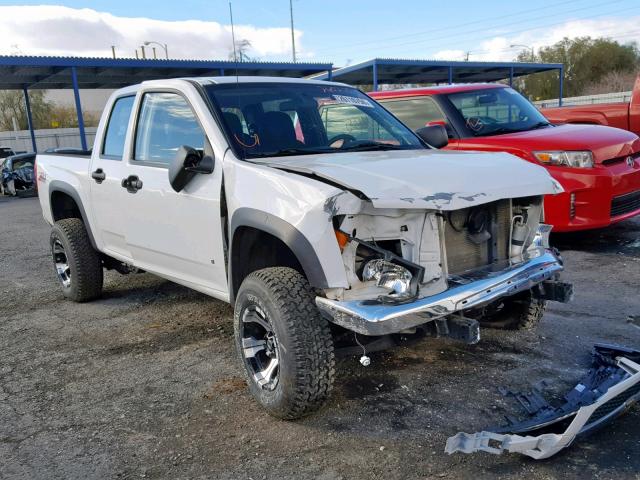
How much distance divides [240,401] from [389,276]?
4.13ft

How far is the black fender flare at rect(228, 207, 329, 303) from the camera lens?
289cm

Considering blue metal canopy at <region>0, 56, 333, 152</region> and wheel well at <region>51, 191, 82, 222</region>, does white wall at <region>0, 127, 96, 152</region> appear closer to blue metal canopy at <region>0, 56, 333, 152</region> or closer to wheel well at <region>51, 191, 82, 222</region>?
blue metal canopy at <region>0, 56, 333, 152</region>

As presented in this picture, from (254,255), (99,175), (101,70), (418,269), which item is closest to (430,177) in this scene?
(418,269)

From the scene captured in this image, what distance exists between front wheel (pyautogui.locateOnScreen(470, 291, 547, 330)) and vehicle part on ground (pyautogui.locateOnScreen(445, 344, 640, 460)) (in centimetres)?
74

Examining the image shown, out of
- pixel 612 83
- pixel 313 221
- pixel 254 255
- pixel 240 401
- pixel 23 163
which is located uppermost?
pixel 612 83

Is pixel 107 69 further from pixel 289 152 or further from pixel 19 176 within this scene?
pixel 289 152

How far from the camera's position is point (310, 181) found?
3000 mm

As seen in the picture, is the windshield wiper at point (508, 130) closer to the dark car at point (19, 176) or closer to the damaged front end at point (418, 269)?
the damaged front end at point (418, 269)

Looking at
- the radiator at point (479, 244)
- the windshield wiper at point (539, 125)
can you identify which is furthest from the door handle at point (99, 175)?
the windshield wiper at point (539, 125)

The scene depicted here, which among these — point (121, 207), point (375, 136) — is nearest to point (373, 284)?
point (375, 136)

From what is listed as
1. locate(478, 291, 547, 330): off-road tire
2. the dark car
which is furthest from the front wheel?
the dark car

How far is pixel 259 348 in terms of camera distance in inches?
135

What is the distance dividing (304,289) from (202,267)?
109 centimetres

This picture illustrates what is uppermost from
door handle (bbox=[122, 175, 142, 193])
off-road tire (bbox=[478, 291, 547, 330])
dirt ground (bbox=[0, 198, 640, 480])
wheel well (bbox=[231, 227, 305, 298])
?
door handle (bbox=[122, 175, 142, 193])
